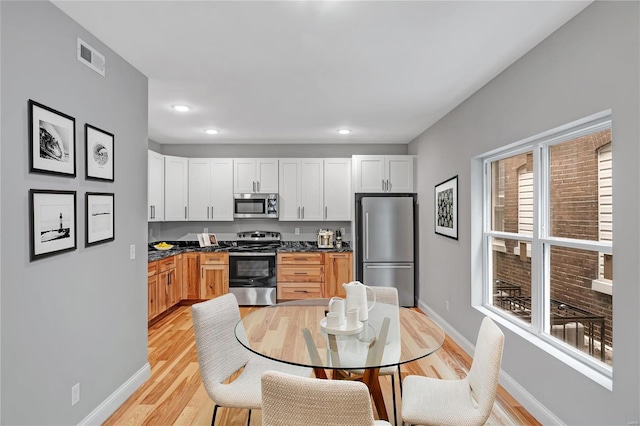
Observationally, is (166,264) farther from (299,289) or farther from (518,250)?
(518,250)

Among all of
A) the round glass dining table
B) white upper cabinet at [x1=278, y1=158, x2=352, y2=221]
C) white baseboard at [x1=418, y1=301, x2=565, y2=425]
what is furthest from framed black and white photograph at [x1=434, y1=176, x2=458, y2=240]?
the round glass dining table

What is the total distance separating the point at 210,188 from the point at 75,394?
391 centimetres

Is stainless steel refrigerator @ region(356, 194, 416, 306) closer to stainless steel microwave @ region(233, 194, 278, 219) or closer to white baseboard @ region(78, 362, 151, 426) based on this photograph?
stainless steel microwave @ region(233, 194, 278, 219)

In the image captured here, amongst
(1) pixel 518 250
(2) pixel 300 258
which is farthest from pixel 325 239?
(1) pixel 518 250

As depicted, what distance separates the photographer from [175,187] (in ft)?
18.4

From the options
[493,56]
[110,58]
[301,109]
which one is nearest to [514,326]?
[493,56]

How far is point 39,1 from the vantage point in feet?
6.17

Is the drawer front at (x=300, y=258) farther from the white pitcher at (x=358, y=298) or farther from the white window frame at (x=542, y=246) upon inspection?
the white pitcher at (x=358, y=298)

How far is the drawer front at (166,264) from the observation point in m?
4.74

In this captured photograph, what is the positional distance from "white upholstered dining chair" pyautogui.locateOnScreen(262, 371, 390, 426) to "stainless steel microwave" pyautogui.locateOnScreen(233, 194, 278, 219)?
4.54m

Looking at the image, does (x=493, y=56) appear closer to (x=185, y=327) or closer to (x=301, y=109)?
(x=301, y=109)

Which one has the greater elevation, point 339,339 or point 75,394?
point 339,339

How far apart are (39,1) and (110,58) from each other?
→ 2.13 ft

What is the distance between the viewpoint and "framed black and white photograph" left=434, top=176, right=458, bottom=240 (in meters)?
3.94
